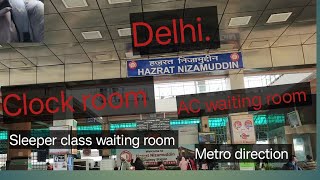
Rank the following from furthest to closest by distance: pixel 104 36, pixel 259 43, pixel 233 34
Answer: pixel 259 43 → pixel 233 34 → pixel 104 36

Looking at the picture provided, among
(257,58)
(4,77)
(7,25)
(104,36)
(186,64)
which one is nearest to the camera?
(7,25)

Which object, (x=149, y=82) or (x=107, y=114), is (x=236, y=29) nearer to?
(x=149, y=82)

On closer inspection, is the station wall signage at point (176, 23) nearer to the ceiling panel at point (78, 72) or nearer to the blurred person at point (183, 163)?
the blurred person at point (183, 163)

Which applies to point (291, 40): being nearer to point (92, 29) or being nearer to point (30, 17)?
point (92, 29)

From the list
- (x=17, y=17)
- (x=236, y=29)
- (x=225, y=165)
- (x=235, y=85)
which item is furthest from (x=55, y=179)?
(x=235, y=85)

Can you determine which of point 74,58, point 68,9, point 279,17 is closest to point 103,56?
point 74,58

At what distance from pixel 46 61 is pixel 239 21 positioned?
12.8 ft

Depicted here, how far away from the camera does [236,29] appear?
582 cm

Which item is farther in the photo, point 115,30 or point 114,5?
point 115,30

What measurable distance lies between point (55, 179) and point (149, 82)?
5.97 m

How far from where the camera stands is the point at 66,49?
20.9 feet

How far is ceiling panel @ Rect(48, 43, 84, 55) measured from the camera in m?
6.13

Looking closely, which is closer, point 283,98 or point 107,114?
point 283,98

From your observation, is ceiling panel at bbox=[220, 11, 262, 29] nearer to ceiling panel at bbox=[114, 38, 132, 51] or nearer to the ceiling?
the ceiling
